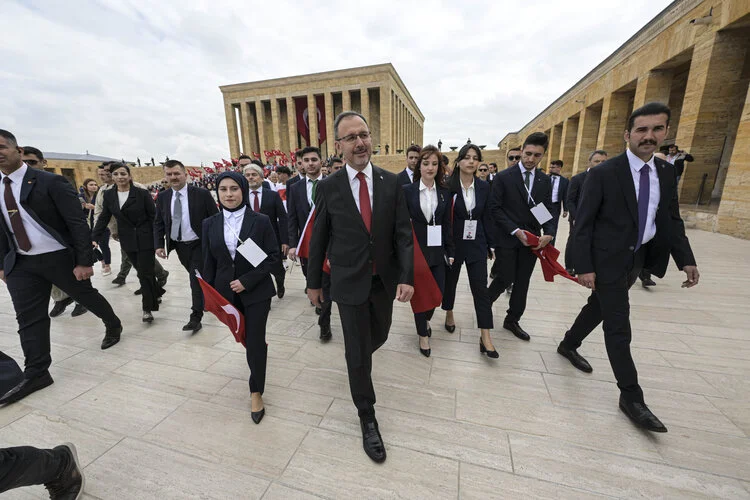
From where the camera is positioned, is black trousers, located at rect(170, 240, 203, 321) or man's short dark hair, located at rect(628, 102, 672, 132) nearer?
man's short dark hair, located at rect(628, 102, 672, 132)

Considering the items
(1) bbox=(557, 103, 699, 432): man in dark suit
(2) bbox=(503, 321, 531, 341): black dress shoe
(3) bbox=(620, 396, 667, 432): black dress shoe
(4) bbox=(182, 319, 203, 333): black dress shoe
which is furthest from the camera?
(4) bbox=(182, 319, 203, 333): black dress shoe

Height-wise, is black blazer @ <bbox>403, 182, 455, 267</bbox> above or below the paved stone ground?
above

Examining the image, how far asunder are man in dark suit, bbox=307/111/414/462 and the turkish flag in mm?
701

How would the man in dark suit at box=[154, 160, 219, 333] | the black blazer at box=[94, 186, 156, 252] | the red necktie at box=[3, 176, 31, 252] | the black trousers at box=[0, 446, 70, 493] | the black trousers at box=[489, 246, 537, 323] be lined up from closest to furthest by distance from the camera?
the black trousers at box=[0, 446, 70, 493] → the red necktie at box=[3, 176, 31, 252] → the black trousers at box=[489, 246, 537, 323] → the man in dark suit at box=[154, 160, 219, 333] → the black blazer at box=[94, 186, 156, 252]

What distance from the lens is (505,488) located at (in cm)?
178

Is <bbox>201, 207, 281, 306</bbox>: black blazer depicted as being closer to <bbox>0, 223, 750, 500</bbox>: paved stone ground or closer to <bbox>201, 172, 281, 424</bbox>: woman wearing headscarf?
<bbox>201, 172, 281, 424</bbox>: woman wearing headscarf

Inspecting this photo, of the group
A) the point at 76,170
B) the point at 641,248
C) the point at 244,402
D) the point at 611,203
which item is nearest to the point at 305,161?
the point at 244,402

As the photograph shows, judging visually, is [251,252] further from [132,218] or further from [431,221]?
[132,218]

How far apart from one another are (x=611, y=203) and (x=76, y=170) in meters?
55.8

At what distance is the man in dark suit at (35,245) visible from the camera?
9.00 ft

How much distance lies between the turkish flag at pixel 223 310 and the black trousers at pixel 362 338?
87 cm

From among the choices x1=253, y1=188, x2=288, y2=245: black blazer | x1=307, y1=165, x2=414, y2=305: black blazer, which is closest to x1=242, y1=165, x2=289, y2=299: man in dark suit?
x1=253, y1=188, x2=288, y2=245: black blazer

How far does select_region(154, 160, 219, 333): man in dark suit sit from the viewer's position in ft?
12.4

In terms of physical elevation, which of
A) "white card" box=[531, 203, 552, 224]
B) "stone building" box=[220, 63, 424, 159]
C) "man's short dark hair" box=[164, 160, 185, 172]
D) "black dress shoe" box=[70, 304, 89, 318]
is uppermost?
"stone building" box=[220, 63, 424, 159]
